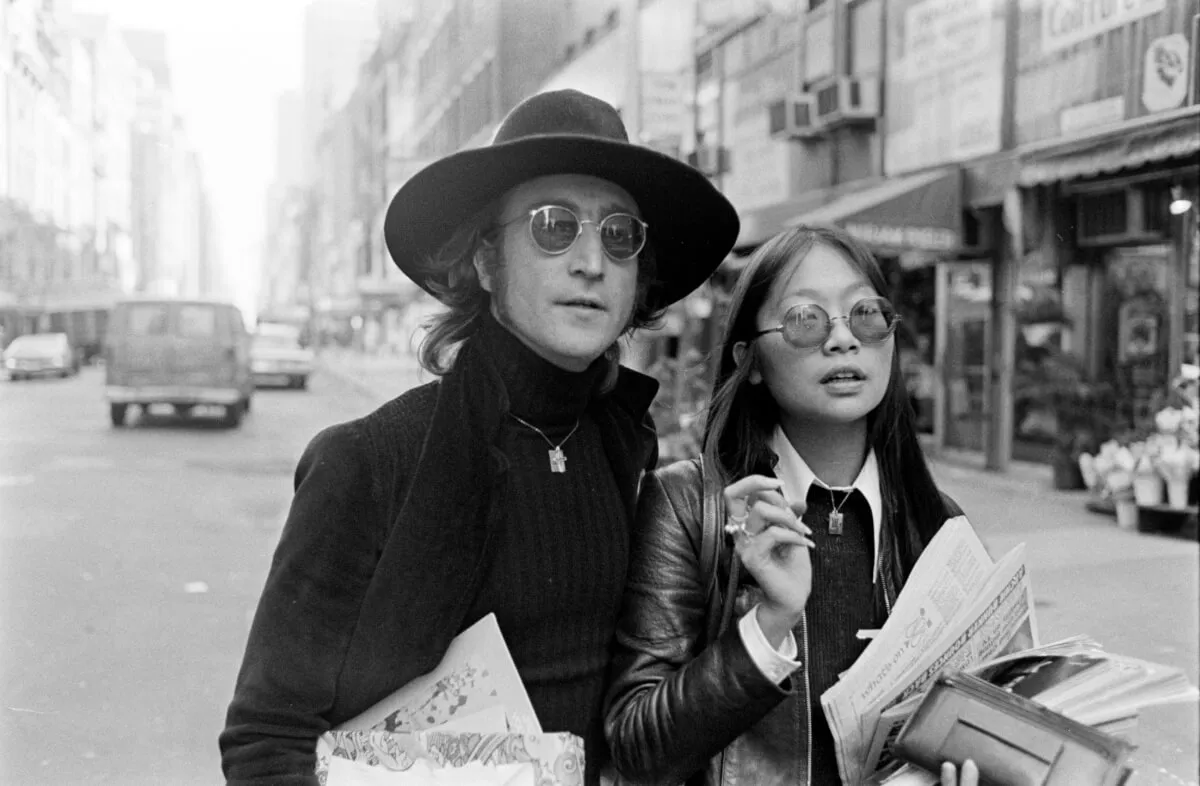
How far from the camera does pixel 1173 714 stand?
161 inches

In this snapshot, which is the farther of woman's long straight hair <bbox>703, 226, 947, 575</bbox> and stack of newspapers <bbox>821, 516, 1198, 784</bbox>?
woman's long straight hair <bbox>703, 226, 947, 575</bbox>

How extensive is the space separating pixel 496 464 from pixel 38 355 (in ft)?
6.62

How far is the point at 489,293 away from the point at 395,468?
388mm

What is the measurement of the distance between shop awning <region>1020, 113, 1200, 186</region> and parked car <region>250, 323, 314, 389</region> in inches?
738

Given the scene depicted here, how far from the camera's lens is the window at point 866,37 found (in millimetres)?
11945

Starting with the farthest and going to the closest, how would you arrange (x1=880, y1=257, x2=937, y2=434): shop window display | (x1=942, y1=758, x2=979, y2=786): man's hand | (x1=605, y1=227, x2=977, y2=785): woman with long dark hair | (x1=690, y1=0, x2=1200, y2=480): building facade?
(x1=880, y1=257, x2=937, y2=434): shop window display → (x1=690, y1=0, x2=1200, y2=480): building facade → (x1=605, y1=227, x2=977, y2=785): woman with long dark hair → (x1=942, y1=758, x2=979, y2=786): man's hand

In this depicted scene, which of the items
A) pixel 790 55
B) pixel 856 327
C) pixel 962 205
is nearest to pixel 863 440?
pixel 856 327

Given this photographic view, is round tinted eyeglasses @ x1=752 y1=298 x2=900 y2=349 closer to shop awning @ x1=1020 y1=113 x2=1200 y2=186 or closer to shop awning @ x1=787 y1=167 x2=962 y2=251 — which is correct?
shop awning @ x1=1020 y1=113 x2=1200 y2=186

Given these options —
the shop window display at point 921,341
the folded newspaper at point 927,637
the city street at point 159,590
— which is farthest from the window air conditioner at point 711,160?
the folded newspaper at point 927,637

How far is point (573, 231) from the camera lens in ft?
5.22

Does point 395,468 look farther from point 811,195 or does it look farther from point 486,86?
point 811,195

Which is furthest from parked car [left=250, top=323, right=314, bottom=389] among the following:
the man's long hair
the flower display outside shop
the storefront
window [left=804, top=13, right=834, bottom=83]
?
Answer: the man's long hair

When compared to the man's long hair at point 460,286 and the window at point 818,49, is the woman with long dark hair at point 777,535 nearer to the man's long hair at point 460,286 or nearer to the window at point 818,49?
the man's long hair at point 460,286

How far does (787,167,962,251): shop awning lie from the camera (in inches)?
372
